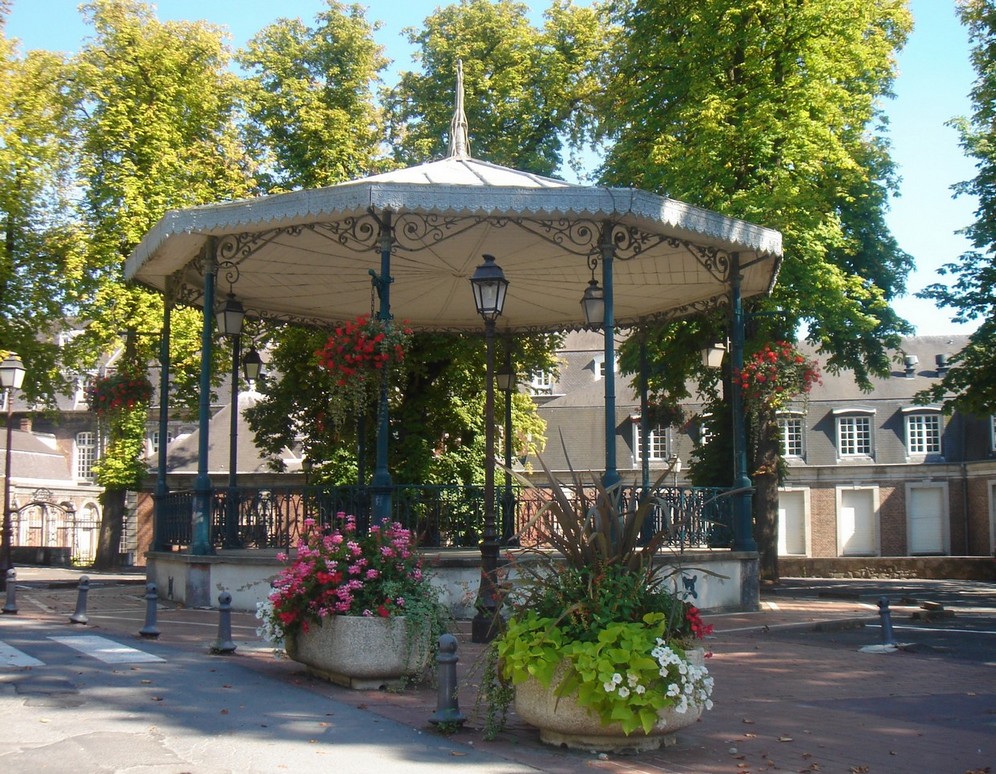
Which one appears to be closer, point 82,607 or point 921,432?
point 82,607

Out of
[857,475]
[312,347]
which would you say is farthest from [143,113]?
[857,475]

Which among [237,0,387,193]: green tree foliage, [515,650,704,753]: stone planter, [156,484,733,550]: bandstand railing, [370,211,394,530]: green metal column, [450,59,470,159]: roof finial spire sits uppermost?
[237,0,387,193]: green tree foliage

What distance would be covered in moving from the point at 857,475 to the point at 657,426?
23.1 metres

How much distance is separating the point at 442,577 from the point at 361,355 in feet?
10.3

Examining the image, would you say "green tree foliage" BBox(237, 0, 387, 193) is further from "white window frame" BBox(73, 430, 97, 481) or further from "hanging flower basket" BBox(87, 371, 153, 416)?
"white window frame" BBox(73, 430, 97, 481)

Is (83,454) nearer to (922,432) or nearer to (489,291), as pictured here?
(922,432)

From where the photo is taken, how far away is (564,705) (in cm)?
735

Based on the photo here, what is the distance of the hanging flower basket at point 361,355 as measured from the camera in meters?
13.6

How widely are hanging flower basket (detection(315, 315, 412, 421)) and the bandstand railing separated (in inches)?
70.5

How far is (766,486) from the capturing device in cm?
2548

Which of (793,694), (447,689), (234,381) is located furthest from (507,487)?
(447,689)

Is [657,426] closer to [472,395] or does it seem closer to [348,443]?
[472,395]

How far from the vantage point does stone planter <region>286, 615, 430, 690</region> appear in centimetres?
946

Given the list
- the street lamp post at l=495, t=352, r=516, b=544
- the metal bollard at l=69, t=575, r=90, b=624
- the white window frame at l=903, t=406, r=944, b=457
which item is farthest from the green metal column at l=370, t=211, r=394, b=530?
the white window frame at l=903, t=406, r=944, b=457
